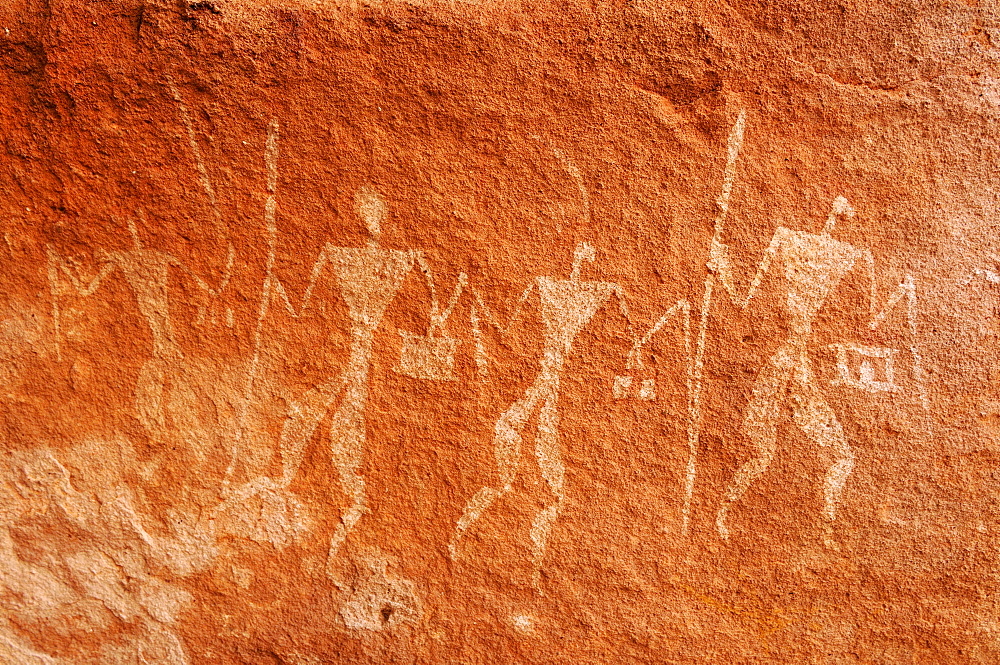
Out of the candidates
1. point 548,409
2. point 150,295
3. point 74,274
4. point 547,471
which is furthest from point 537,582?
point 74,274

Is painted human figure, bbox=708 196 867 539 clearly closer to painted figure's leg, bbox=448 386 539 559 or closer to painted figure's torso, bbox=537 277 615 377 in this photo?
painted figure's torso, bbox=537 277 615 377

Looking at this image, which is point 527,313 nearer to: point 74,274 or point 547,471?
point 547,471

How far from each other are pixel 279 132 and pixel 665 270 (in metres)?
0.73

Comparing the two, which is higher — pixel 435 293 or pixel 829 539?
pixel 435 293

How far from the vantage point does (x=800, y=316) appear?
1297 mm

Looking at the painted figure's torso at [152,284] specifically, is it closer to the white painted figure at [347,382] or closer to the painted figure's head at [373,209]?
the white painted figure at [347,382]

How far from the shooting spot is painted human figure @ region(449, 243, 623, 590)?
1.30 m

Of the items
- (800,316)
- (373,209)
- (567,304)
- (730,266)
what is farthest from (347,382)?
(800,316)

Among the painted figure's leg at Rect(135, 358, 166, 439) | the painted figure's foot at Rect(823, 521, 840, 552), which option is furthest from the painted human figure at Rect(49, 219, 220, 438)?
the painted figure's foot at Rect(823, 521, 840, 552)

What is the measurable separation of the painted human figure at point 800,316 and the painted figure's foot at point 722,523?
16cm

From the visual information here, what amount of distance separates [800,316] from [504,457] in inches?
23.0

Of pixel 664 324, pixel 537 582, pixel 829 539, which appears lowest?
pixel 537 582

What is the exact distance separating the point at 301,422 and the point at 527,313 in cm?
46

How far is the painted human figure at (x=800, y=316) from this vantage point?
1.30 m
